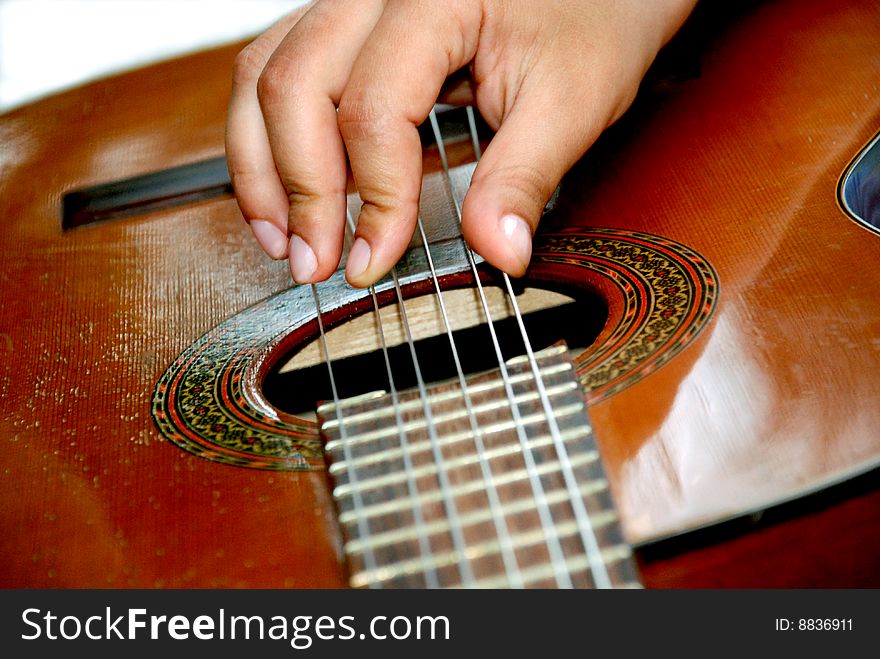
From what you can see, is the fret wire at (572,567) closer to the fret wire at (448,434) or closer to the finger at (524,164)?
the fret wire at (448,434)

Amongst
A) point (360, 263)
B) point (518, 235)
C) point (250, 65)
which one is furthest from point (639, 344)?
point (250, 65)

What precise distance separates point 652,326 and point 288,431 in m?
0.32

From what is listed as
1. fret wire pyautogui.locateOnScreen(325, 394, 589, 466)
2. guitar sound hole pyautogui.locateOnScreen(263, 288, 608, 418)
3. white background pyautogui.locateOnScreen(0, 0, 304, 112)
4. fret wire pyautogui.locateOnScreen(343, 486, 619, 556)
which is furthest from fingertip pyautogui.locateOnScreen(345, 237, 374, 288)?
white background pyautogui.locateOnScreen(0, 0, 304, 112)

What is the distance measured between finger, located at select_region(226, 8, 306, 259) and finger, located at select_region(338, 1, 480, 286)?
147 millimetres

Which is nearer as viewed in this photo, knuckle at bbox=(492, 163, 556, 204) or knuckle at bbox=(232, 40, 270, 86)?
knuckle at bbox=(492, 163, 556, 204)

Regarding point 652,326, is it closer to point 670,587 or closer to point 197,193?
point 670,587

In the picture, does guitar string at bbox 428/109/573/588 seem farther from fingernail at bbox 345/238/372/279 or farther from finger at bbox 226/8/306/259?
finger at bbox 226/8/306/259

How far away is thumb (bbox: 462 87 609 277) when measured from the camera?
76 cm

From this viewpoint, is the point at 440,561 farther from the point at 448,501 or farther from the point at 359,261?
the point at 359,261

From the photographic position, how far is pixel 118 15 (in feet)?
5.86

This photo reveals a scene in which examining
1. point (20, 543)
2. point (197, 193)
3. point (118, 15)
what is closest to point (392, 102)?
point (197, 193)

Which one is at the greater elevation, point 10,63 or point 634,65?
point 634,65

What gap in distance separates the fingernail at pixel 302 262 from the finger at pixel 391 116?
2.3 inches

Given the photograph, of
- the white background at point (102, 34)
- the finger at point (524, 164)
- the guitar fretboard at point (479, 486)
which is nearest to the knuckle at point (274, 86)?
the finger at point (524, 164)
